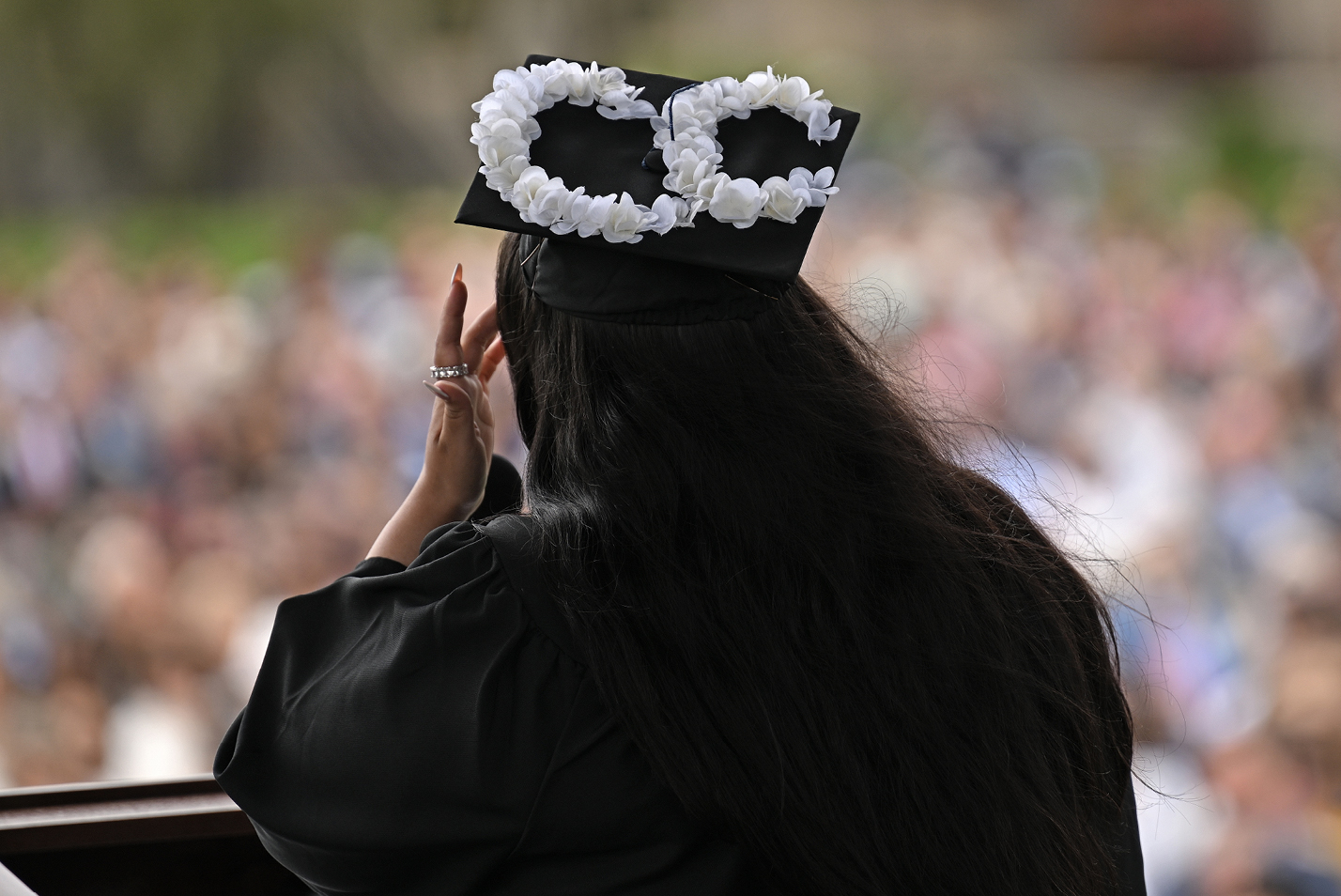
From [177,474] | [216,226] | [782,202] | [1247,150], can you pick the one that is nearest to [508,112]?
[782,202]

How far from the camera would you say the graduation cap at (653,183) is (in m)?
0.98

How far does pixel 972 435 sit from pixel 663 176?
151cm

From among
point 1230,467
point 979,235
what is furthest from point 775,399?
point 979,235

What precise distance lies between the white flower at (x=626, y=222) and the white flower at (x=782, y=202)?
0.30 ft

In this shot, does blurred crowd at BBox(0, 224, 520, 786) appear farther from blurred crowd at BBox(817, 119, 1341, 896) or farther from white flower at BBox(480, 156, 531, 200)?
white flower at BBox(480, 156, 531, 200)

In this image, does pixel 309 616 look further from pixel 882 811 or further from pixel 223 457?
pixel 223 457

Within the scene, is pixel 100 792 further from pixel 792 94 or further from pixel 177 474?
pixel 177 474

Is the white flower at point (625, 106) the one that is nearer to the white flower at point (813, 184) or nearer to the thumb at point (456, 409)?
the white flower at point (813, 184)

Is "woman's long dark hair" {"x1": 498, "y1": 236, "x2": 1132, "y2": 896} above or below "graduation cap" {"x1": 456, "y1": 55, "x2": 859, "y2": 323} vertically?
below

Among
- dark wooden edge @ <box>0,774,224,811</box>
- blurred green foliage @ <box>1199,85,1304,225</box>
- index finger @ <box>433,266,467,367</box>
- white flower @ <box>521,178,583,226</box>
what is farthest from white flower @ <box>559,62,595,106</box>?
blurred green foliage @ <box>1199,85,1304,225</box>

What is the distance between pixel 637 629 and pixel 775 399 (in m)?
0.21

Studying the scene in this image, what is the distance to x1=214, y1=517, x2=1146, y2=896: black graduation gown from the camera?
0.89 metres

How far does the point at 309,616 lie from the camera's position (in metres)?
0.98

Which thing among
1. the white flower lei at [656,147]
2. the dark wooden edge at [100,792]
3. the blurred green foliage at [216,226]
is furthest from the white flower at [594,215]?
the blurred green foliage at [216,226]
